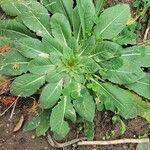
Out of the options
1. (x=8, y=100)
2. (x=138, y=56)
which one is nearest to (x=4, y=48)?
(x=8, y=100)

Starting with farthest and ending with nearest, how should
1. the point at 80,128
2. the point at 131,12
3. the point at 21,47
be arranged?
the point at 131,12 → the point at 80,128 → the point at 21,47

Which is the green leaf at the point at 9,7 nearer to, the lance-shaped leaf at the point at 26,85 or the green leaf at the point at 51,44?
the green leaf at the point at 51,44

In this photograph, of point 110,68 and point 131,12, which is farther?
point 131,12

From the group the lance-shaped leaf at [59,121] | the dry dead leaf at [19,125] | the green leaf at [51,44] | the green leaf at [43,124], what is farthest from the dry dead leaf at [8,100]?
the green leaf at [51,44]

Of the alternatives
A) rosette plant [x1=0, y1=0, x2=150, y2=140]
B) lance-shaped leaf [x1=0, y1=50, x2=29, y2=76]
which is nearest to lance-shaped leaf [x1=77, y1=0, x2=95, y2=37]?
rosette plant [x1=0, y1=0, x2=150, y2=140]

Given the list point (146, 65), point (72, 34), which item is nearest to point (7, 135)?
point (72, 34)

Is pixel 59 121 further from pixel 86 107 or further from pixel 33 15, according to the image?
pixel 33 15

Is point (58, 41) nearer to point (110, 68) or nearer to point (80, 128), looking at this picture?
point (110, 68)
